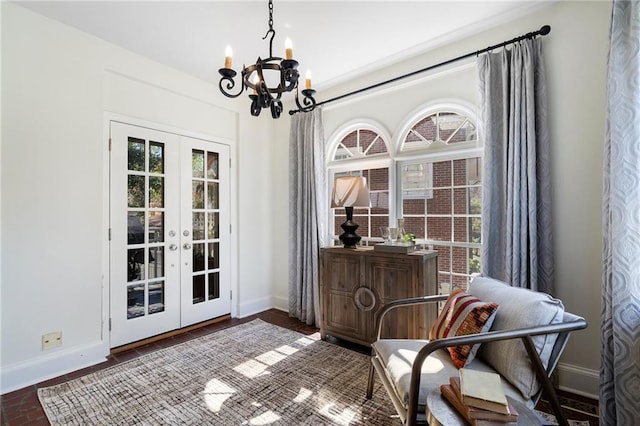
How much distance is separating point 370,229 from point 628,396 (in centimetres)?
224

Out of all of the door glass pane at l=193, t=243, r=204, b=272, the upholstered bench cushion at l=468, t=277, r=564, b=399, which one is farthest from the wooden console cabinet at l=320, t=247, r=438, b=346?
the door glass pane at l=193, t=243, r=204, b=272

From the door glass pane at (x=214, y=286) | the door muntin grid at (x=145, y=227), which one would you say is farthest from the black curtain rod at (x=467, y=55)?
the door glass pane at (x=214, y=286)

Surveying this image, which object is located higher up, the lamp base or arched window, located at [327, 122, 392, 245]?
arched window, located at [327, 122, 392, 245]

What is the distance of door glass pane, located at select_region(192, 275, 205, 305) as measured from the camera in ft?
11.1

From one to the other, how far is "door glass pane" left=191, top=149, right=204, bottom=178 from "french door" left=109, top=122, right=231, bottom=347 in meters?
0.01

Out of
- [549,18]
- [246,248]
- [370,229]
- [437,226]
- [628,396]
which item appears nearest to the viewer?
[628,396]

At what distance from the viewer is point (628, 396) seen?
157 centimetres

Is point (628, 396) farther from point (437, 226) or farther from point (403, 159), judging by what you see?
point (403, 159)

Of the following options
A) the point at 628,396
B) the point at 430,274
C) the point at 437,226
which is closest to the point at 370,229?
the point at 437,226

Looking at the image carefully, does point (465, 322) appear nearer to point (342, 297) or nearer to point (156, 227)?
point (342, 297)

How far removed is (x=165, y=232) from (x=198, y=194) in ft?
1.84

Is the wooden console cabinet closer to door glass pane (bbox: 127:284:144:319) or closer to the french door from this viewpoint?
the french door

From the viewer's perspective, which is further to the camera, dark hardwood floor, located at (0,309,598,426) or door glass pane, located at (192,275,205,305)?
door glass pane, located at (192,275,205,305)

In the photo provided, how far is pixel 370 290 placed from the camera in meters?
2.72
